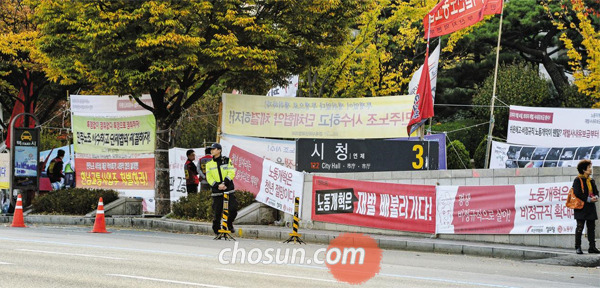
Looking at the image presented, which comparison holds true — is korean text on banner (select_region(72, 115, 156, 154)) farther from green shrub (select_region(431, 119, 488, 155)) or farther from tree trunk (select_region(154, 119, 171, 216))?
green shrub (select_region(431, 119, 488, 155))

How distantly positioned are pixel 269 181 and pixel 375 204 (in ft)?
10.3

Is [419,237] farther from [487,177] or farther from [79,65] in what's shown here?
[79,65]

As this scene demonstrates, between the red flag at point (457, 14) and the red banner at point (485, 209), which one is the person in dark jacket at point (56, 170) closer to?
the red flag at point (457, 14)

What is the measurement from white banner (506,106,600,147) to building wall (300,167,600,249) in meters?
10.5

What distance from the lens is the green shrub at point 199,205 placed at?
22.4 m

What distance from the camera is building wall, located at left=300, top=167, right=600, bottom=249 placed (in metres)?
17.2

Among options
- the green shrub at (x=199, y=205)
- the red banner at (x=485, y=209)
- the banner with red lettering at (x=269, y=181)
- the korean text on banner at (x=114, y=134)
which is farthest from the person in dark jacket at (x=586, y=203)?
the korean text on banner at (x=114, y=134)

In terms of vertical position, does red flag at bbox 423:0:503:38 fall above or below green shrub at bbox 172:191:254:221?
above

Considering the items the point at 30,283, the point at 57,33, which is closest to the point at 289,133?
the point at 57,33

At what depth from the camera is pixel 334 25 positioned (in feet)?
79.5

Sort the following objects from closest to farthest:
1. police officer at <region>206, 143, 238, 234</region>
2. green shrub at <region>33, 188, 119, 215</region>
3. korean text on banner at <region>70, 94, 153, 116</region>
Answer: police officer at <region>206, 143, 238, 234</region>, green shrub at <region>33, 188, 119, 215</region>, korean text on banner at <region>70, 94, 153, 116</region>

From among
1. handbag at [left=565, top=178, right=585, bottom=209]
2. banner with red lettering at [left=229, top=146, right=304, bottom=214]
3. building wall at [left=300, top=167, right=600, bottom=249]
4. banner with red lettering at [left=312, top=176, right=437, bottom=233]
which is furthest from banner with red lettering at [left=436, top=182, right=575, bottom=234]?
banner with red lettering at [left=229, top=146, right=304, bottom=214]

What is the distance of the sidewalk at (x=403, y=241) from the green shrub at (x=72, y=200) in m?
1.12

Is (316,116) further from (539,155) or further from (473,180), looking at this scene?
(539,155)
